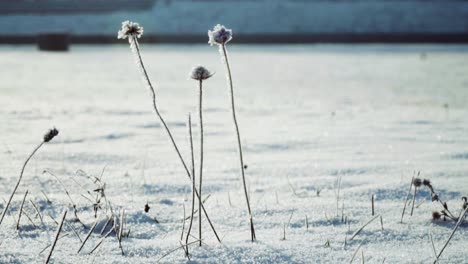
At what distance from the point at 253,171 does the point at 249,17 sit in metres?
28.2

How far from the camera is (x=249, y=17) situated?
30219 millimetres

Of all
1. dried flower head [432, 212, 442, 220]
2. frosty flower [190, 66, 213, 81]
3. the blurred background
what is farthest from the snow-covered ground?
the blurred background

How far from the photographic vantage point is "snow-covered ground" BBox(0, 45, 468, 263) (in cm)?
155

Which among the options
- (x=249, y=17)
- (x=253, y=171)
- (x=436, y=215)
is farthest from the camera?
(x=249, y=17)

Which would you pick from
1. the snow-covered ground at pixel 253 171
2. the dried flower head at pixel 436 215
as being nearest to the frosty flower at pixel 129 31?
the snow-covered ground at pixel 253 171

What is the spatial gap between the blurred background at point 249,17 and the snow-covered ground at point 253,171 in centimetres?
2020

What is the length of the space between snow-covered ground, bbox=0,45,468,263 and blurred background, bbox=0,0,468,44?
20.2m

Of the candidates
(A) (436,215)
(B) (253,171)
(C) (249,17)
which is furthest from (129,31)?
(C) (249,17)

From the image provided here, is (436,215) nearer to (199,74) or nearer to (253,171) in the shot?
(199,74)

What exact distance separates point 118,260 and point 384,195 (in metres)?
1.09

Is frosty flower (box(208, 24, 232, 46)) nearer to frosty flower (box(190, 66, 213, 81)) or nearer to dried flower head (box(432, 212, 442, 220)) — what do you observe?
frosty flower (box(190, 66, 213, 81))

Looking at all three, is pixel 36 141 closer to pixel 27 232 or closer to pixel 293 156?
pixel 293 156

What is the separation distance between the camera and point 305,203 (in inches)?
79.4

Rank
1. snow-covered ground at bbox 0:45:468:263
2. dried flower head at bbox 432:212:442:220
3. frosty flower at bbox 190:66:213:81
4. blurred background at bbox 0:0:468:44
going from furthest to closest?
blurred background at bbox 0:0:468:44 < dried flower head at bbox 432:212:442:220 < snow-covered ground at bbox 0:45:468:263 < frosty flower at bbox 190:66:213:81
